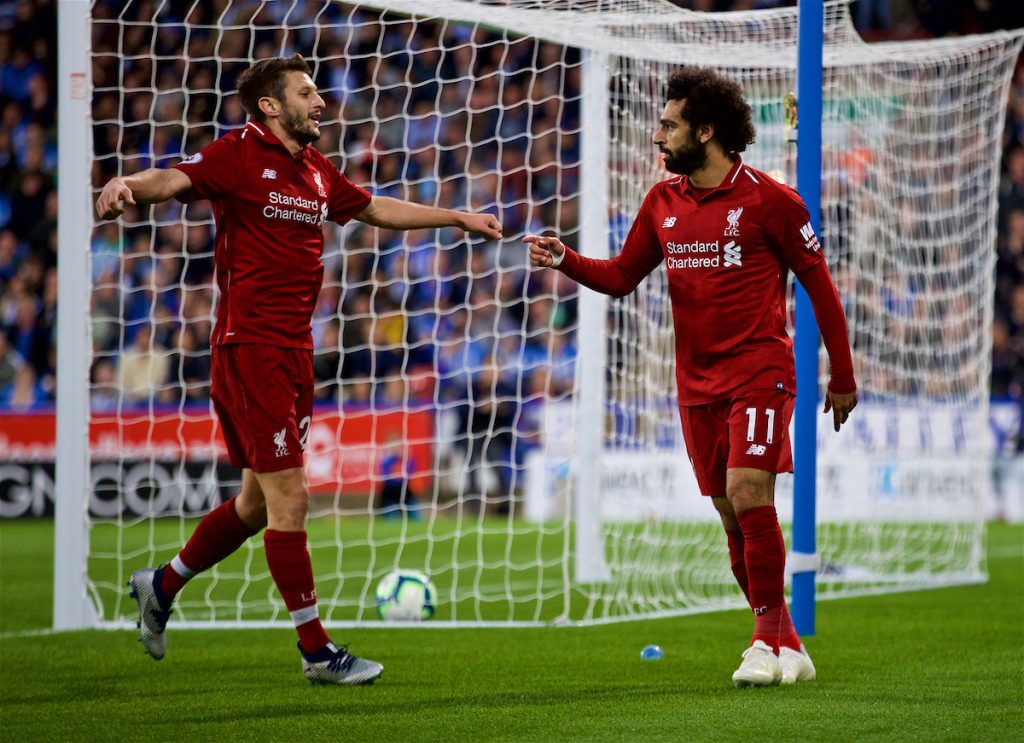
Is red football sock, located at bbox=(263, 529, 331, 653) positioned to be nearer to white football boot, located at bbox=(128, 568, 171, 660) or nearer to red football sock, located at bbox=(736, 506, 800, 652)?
white football boot, located at bbox=(128, 568, 171, 660)

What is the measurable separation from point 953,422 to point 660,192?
685cm

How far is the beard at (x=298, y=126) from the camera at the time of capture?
5176 millimetres

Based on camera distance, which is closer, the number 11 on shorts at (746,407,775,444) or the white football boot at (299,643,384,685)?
the number 11 on shorts at (746,407,775,444)

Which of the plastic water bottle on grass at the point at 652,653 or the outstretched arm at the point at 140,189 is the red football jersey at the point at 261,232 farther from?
the plastic water bottle on grass at the point at 652,653

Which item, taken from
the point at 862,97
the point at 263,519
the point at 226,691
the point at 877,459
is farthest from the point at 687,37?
the point at 877,459

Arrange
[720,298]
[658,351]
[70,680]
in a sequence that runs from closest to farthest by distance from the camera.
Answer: [720,298] < [70,680] < [658,351]

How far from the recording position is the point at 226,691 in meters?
4.98

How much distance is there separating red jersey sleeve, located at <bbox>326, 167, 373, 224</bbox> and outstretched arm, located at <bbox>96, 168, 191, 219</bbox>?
0.66 meters

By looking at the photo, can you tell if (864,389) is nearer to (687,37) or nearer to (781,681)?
(687,37)

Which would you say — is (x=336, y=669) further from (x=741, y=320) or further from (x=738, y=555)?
(x=741, y=320)

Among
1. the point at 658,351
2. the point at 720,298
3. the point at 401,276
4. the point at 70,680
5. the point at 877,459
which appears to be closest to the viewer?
the point at 720,298

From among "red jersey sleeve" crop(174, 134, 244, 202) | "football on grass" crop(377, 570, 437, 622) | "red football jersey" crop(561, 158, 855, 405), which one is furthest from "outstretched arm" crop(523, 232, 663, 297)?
"football on grass" crop(377, 570, 437, 622)

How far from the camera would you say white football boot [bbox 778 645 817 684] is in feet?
16.1

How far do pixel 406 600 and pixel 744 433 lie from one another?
9.28ft
